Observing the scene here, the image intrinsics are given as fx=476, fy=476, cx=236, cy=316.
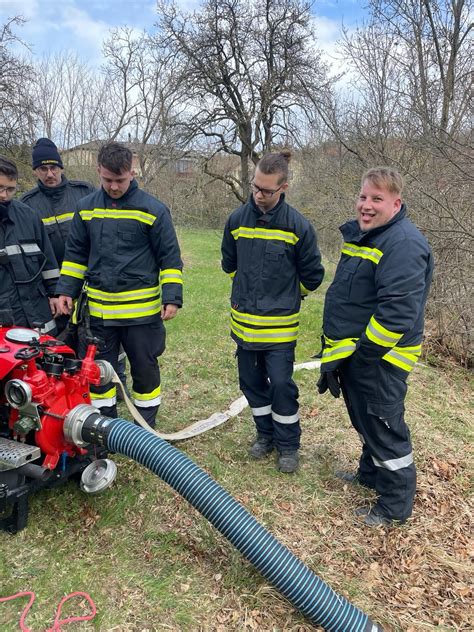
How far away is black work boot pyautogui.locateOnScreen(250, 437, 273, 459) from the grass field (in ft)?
0.27

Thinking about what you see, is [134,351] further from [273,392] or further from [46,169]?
[46,169]

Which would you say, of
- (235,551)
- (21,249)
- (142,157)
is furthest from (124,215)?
(142,157)

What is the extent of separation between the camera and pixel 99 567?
99.3 inches

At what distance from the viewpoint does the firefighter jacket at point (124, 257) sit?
324 centimetres

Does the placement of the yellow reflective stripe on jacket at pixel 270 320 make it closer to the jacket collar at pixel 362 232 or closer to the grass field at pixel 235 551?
the jacket collar at pixel 362 232

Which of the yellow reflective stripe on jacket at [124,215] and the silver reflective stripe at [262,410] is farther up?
the yellow reflective stripe on jacket at [124,215]

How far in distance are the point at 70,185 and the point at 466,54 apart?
6785mm

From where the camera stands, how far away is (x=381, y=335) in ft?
8.14

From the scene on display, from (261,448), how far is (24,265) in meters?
2.20

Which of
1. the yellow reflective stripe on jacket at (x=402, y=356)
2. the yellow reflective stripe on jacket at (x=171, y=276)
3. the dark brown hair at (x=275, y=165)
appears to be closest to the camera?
the yellow reflective stripe on jacket at (x=402, y=356)

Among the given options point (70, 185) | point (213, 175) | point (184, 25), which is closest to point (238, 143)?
point (213, 175)

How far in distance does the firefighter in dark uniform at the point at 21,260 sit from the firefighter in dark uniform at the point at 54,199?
441mm

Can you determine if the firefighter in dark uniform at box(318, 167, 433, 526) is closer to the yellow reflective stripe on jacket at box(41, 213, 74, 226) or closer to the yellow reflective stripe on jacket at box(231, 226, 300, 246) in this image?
the yellow reflective stripe on jacket at box(231, 226, 300, 246)

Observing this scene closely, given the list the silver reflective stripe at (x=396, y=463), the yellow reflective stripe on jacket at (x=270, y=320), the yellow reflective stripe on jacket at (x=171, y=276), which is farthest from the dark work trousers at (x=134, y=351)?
the silver reflective stripe at (x=396, y=463)
